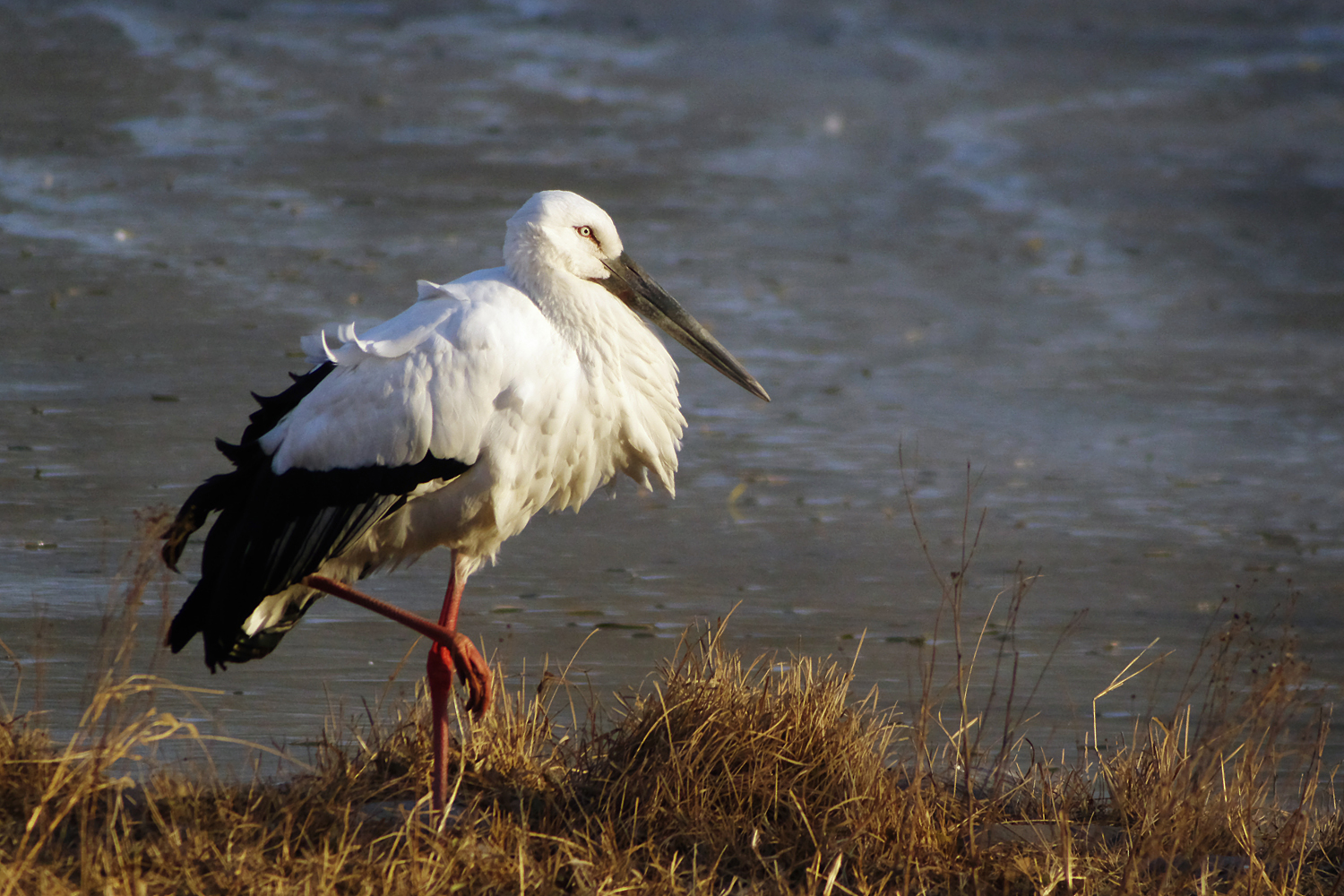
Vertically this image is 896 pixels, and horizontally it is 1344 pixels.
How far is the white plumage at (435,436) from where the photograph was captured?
4582 millimetres

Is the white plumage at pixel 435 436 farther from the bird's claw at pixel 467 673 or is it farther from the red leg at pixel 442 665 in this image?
the bird's claw at pixel 467 673

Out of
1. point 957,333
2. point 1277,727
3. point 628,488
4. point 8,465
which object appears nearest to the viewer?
point 1277,727

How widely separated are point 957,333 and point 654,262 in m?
2.23

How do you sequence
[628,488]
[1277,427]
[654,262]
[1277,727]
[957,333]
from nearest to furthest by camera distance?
[1277,727] → [628,488] → [1277,427] → [957,333] → [654,262]

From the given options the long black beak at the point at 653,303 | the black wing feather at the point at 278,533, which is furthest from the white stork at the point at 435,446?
the long black beak at the point at 653,303

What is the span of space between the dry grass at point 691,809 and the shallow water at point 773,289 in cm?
39

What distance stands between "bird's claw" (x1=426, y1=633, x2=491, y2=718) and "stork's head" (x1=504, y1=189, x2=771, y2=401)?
3.57ft

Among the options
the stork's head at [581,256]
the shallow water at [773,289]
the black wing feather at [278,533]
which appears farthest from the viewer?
the shallow water at [773,289]

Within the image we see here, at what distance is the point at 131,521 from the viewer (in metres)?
6.80

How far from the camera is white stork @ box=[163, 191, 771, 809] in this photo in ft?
15.0

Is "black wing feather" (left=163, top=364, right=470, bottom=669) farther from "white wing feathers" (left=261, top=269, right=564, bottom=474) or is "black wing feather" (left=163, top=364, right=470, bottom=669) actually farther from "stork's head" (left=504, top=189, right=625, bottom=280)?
"stork's head" (left=504, top=189, right=625, bottom=280)

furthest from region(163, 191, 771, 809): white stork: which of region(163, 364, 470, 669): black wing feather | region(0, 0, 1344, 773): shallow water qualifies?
region(0, 0, 1344, 773): shallow water

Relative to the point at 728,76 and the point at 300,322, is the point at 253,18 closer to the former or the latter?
the point at 728,76

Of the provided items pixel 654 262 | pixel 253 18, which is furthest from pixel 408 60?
pixel 654 262
